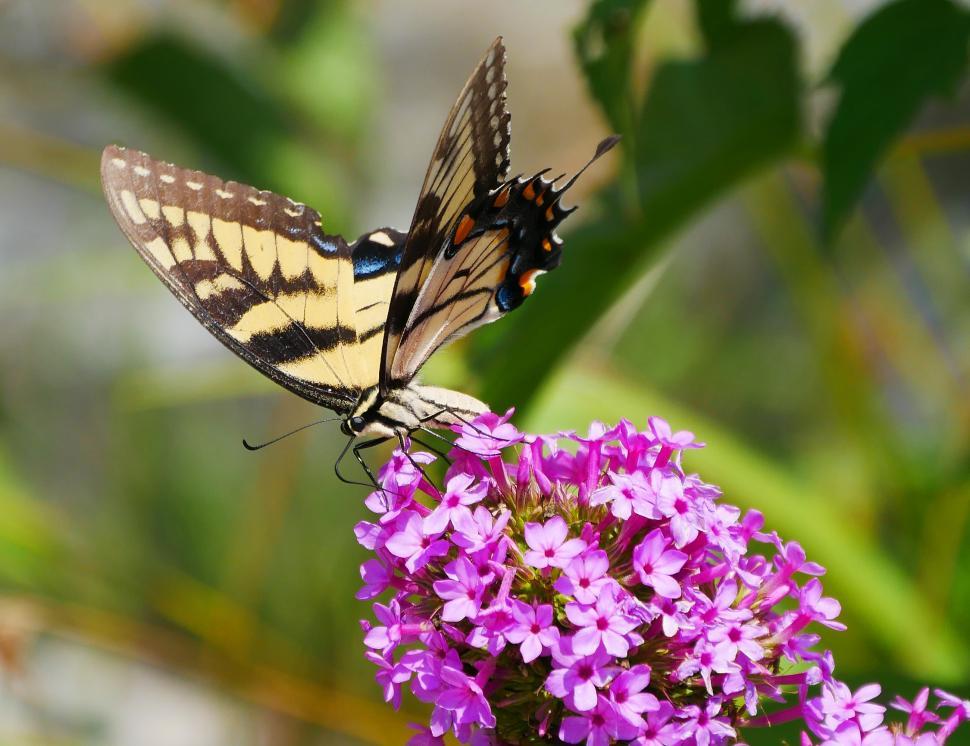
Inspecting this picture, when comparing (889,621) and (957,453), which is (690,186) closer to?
(889,621)

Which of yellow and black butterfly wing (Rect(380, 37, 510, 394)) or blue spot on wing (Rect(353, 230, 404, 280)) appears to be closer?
yellow and black butterfly wing (Rect(380, 37, 510, 394))

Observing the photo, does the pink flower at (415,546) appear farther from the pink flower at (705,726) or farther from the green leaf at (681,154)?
the green leaf at (681,154)

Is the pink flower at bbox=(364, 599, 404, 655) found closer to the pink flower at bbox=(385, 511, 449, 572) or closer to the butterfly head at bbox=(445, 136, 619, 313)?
the pink flower at bbox=(385, 511, 449, 572)

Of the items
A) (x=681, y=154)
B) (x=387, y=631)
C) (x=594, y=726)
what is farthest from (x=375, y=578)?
(x=681, y=154)

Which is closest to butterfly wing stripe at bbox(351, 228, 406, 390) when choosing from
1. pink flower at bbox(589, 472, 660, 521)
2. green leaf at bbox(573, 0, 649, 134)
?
green leaf at bbox(573, 0, 649, 134)

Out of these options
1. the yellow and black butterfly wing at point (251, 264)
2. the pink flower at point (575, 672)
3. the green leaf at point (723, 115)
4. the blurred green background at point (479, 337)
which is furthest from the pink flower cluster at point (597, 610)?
the green leaf at point (723, 115)

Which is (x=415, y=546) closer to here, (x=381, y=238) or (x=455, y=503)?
Answer: (x=455, y=503)
